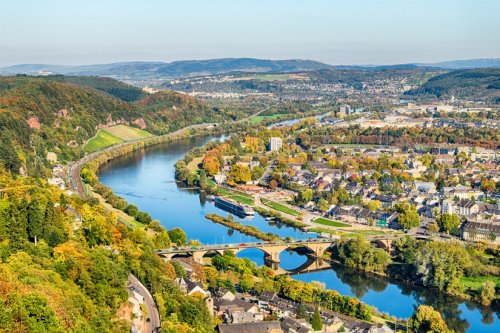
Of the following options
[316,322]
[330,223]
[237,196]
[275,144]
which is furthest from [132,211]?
[275,144]

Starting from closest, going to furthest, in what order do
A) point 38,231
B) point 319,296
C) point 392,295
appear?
1. point 38,231
2. point 319,296
3. point 392,295

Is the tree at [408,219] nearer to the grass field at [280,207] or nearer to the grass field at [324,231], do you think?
the grass field at [324,231]

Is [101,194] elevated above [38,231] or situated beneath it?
situated beneath

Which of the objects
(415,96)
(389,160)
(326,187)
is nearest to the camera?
(326,187)

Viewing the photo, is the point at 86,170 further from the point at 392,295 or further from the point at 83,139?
the point at 392,295

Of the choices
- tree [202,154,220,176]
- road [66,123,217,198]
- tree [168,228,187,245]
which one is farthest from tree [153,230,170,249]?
tree [202,154,220,176]

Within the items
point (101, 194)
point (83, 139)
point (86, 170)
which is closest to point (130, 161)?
point (83, 139)

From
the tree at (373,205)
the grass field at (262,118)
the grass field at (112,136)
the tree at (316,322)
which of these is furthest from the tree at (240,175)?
the grass field at (262,118)
